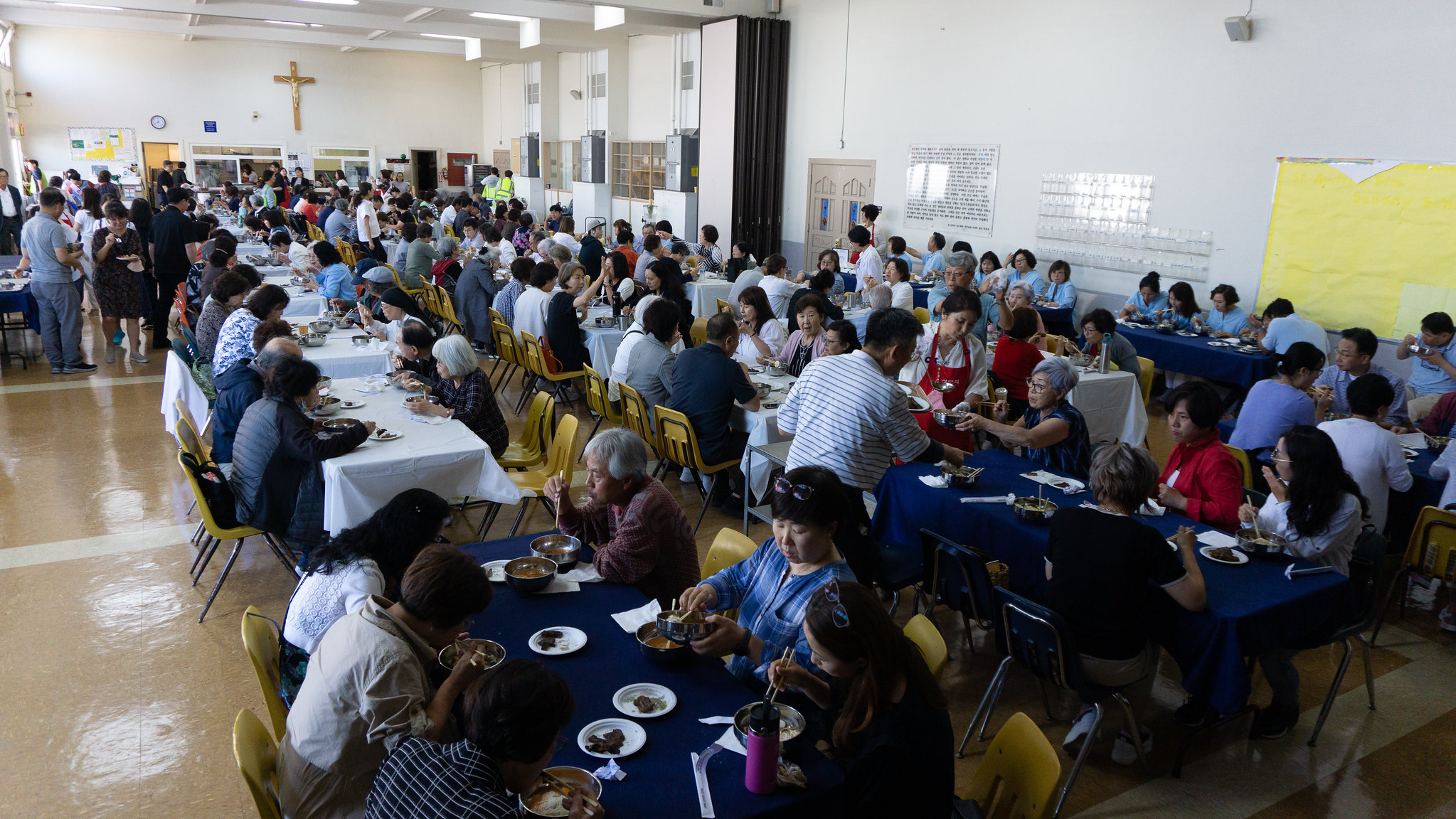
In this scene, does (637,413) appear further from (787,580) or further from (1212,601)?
(1212,601)

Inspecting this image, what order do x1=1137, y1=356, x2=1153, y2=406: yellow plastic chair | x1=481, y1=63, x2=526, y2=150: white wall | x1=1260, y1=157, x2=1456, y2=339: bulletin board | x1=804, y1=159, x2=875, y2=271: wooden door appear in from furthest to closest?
x1=481, y1=63, x2=526, y2=150: white wall
x1=804, y1=159, x2=875, y2=271: wooden door
x1=1260, y1=157, x2=1456, y2=339: bulletin board
x1=1137, y1=356, x2=1153, y2=406: yellow plastic chair

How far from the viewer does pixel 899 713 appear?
1.98 metres

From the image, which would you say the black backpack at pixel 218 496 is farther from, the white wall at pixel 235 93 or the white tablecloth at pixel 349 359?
the white wall at pixel 235 93

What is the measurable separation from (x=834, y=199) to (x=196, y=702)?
11.2 meters

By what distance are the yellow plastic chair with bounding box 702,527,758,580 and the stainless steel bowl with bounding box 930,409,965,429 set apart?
1845 mm

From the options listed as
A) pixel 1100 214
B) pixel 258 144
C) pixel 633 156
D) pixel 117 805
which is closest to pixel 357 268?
pixel 117 805

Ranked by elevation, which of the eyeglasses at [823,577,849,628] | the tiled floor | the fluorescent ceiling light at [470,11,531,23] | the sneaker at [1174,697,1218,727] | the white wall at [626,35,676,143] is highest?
the fluorescent ceiling light at [470,11,531,23]

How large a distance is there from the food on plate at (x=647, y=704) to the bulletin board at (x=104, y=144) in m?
24.3

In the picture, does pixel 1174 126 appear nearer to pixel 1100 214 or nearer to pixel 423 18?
pixel 1100 214

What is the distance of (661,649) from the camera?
98.5 inches

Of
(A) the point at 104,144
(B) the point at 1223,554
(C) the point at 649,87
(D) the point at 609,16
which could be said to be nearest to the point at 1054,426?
(B) the point at 1223,554

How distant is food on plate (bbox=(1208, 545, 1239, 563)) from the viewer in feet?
11.0

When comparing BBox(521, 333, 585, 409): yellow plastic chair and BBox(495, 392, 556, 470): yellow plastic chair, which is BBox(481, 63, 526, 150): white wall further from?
BBox(495, 392, 556, 470): yellow plastic chair

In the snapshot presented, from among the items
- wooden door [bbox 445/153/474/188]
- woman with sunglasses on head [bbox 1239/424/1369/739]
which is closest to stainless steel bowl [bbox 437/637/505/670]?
woman with sunglasses on head [bbox 1239/424/1369/739]
